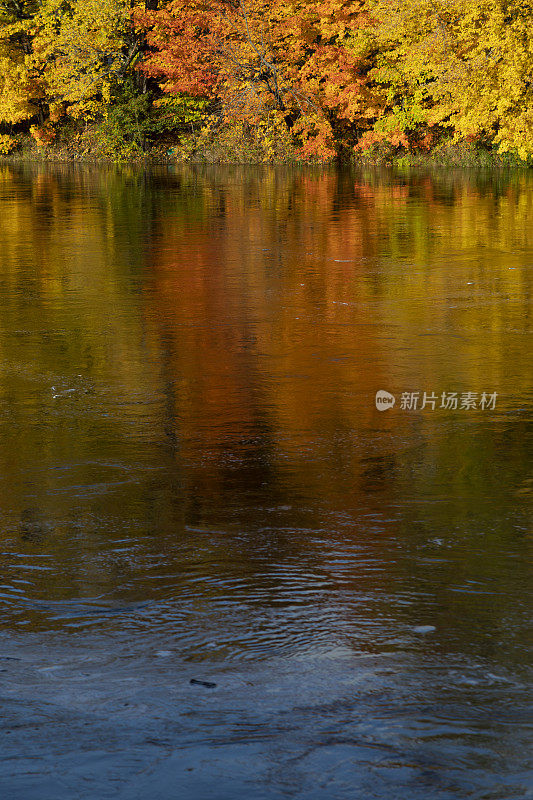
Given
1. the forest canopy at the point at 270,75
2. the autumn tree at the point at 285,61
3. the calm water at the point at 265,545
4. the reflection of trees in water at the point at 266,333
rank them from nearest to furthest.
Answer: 1. the calm water at the point at 265,545
2. the reflection of trees in water at the point at 266,333
3. the forest canopy at the point at 270,75
4. the autumn tree at the point at 285,61

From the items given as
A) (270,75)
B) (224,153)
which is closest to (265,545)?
(270,75)

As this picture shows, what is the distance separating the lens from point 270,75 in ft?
160

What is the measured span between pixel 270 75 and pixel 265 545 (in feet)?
152

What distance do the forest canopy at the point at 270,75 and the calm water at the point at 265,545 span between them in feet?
92.4

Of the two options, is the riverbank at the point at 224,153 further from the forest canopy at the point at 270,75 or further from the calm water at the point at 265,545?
the calm water at the point at 265,545

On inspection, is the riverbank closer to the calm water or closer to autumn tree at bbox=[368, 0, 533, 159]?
autumn tree at bbox=[368, 0, 533, 159]

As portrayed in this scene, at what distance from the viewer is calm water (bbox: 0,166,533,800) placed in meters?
3.27

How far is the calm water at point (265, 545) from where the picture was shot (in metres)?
3.27

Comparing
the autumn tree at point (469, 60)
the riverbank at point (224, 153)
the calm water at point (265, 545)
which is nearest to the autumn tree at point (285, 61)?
the riverbank at point (224, 153)

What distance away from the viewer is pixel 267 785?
3.08 meters

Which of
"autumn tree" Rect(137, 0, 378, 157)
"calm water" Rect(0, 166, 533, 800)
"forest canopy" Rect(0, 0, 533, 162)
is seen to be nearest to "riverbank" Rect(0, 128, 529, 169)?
"forest canopy" Rect(0, 0, 533, 162)

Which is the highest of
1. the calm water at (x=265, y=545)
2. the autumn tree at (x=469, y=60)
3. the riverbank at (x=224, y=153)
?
the autumn tree at (x=469, y=60)

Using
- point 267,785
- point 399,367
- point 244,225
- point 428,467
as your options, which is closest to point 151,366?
point 399,367

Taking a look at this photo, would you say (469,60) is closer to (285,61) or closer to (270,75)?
(285,61)
